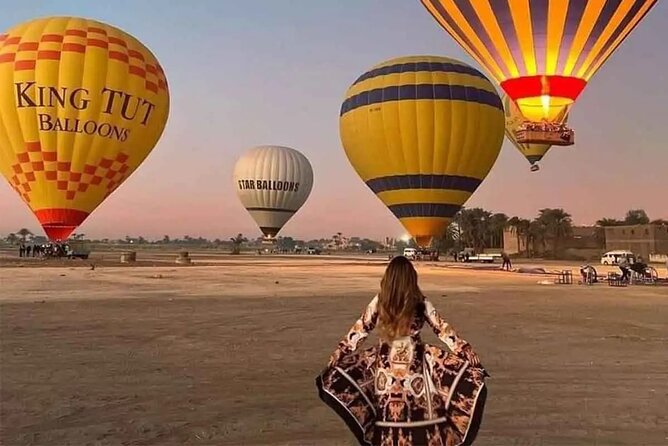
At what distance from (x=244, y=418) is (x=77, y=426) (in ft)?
4.95

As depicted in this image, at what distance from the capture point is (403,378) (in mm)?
3113

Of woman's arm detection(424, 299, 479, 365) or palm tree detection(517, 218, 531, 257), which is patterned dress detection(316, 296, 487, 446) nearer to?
woman's arm detection(424, 299, 479, 365)

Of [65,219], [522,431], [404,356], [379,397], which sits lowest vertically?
[522,431]

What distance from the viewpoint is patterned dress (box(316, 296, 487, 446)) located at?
304cm

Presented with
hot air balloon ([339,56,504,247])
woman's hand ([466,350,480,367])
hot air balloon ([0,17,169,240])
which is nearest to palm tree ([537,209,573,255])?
hot air balloon ([339,56,504,247])

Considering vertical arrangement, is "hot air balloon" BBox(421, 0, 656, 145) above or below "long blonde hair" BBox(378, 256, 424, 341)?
above

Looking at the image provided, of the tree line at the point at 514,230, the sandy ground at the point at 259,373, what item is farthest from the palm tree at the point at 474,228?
the sandy ground at the point at 259,373

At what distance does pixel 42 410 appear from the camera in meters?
5.46

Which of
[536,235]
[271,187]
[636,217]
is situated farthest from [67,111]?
[636,217]

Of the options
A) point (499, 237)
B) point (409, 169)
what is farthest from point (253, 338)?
point (499, 237)

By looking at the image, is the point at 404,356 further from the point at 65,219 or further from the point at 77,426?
the point at 65,219

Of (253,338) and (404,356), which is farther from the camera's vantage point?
(253,338)

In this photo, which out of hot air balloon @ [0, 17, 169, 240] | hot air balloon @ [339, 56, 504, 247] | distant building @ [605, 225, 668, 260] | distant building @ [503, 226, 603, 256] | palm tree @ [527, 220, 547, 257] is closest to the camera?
hot air balloon @ [0, 17, 169, 240]

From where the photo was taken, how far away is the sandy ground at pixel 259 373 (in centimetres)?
497
